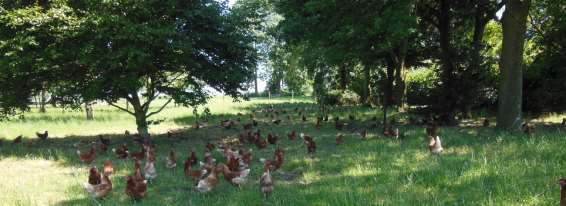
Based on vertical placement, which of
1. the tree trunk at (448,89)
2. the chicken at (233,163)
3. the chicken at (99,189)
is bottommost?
the chicken at (99,189)

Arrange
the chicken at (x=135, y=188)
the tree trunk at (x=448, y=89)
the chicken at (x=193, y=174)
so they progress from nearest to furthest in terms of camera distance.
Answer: the chicken at (x=135, y=188) → the chicken at (x=193, y=174) → the tree trunk at (x=448, y=89)

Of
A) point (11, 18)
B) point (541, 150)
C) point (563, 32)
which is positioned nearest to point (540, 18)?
point (563, 32)

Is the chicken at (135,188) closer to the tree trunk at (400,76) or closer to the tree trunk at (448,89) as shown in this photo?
the tree trunk at (448,89)

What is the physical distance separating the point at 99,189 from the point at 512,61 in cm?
1204

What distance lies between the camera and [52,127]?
21156mm

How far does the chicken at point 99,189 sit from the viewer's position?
734cm

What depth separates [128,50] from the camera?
12406 mm

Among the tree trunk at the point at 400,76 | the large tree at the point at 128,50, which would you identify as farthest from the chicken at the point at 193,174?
the tree trunk at the point at 400,76

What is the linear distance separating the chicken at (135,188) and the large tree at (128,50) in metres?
5.62

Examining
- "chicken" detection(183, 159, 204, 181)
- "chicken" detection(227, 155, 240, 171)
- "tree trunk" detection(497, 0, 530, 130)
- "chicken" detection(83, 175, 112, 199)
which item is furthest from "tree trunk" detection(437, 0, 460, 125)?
"chicken" detection(83, 175, 112, 199)

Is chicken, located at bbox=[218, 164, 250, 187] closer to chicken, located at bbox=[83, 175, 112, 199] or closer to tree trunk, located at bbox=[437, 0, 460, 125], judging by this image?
chicken, located at bbox=[83, 175, 112, 199]

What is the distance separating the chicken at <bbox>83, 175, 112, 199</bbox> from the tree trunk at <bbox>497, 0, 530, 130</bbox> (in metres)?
11.7

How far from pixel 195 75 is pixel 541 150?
9.70 meters

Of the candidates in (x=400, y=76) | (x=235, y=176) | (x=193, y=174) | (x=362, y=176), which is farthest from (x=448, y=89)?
(x=193, y=174)
